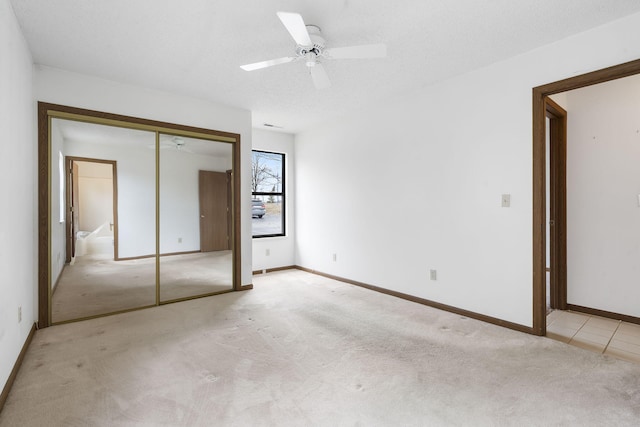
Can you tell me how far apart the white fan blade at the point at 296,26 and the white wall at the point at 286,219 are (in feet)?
10.9

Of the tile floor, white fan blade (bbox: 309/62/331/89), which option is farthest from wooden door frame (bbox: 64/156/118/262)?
the tile floor

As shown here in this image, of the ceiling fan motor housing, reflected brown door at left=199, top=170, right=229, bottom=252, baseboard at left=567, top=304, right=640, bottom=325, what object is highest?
the ceiling fan motor housing

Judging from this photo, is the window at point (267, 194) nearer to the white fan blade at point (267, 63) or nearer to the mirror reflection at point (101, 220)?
the mirror reflection at point (101, 220)

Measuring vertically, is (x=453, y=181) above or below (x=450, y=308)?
above

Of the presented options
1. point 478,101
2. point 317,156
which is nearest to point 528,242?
point 478,101

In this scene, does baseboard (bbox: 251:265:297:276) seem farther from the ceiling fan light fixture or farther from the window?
the ceiling fan light fixture

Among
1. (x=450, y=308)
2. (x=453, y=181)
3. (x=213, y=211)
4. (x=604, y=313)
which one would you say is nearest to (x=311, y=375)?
(x=450, y=308)

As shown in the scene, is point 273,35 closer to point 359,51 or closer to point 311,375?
point 359,51

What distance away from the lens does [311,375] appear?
2156 mm

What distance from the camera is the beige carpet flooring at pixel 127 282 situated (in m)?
3.24

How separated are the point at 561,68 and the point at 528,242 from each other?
1477 mm

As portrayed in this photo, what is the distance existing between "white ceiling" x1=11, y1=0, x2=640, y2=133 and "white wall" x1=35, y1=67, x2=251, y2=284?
122 mm

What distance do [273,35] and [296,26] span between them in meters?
0.63

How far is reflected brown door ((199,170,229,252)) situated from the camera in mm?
4102
